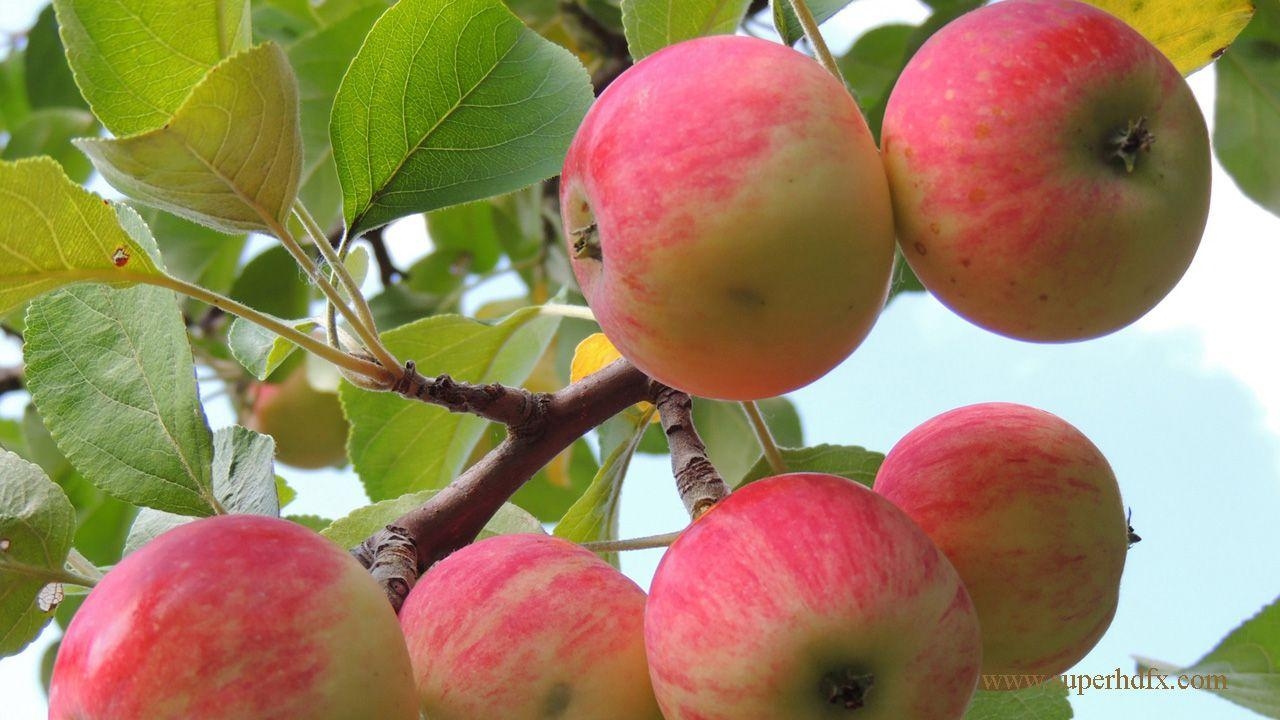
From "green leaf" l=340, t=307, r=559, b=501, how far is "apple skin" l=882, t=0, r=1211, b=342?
772 millimetres

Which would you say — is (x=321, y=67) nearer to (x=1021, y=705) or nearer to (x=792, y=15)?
(x=792, y=15)

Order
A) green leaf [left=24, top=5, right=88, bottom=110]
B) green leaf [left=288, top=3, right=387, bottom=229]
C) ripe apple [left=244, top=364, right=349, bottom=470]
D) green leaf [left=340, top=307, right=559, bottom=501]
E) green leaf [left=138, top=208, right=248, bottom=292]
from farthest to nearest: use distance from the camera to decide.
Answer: ripe apple [left=244, top=364, right=349, bottom=470]
green leaf [left=24, top=5, right=88, bottom=110]
green leaf [left=138, top=208, right=248, bottom=292]
green leaf [left=288, top=3, right=387, bottom=229]
green leaf [left=340, top=307, right=559, bottom=501]

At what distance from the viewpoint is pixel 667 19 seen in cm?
119

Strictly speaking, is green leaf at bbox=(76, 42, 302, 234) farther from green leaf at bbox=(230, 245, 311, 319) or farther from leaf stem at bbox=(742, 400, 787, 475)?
green leaf at bbox=(230, 245, 311, 319)

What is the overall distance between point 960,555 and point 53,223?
768 mm

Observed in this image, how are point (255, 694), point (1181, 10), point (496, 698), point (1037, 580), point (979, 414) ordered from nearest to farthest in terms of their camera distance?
1. point (255, 694)
2. point (496, 698)
3. point (1037, 580)
4. point (979, 414)
5. point (1181, 10)

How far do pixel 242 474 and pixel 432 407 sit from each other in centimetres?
48

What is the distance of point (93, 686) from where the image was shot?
76 centimetres

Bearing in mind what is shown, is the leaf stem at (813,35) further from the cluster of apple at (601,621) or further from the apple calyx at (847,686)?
the apple calyx at (847,686)

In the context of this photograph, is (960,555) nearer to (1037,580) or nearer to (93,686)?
(1037,580)

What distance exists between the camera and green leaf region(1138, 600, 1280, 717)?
1367 mm

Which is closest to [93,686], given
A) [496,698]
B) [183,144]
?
[496,698]

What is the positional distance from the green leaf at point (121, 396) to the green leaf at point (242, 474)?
0.08ft

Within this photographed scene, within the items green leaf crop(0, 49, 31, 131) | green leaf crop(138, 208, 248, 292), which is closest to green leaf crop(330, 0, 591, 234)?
green leaf crop(138, 208, 248, 292)
